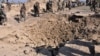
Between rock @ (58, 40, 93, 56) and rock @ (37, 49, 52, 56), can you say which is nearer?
rock @ (58, 40, 93, 56)

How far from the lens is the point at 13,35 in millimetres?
21172

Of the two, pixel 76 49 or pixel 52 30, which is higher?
pixel 76 49

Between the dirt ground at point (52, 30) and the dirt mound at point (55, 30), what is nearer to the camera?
the dirt ground at point (52, 30)

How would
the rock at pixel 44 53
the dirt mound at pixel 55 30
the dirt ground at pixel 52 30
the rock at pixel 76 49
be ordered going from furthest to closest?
the dirt mound at pixel 55 30 → the dirt ground at pixel 52 30 → the rock at pixel 44 53 → the rock at pixel 76 49

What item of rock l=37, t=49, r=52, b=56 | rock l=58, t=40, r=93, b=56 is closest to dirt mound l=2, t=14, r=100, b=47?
rock l=58, t=40, r=93, b=56

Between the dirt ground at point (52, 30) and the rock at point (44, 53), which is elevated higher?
the rock at point (44, 53)

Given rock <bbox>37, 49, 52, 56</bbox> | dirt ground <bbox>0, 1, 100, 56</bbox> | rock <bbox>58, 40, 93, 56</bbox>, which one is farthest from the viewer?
dirt ground <bbox>0, 1, 100, 56</bbox>

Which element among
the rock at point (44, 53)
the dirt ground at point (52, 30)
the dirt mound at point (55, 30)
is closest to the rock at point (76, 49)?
the rock at point (44, 53)

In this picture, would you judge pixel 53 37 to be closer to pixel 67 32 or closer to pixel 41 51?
pixel 67 32

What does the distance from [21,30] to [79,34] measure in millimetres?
4987

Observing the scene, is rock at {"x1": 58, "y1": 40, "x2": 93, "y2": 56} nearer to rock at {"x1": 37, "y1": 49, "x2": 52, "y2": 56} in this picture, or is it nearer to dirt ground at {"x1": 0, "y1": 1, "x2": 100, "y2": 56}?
rock at {"x1": 37, "y1": 49, "x2": 52, "y2": 56}

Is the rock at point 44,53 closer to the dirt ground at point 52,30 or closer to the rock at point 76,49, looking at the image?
the rock at point 76,49

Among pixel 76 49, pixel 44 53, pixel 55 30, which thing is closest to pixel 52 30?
pixel 55 30

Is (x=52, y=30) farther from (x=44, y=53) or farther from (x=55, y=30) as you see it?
(x=44, y=53)
